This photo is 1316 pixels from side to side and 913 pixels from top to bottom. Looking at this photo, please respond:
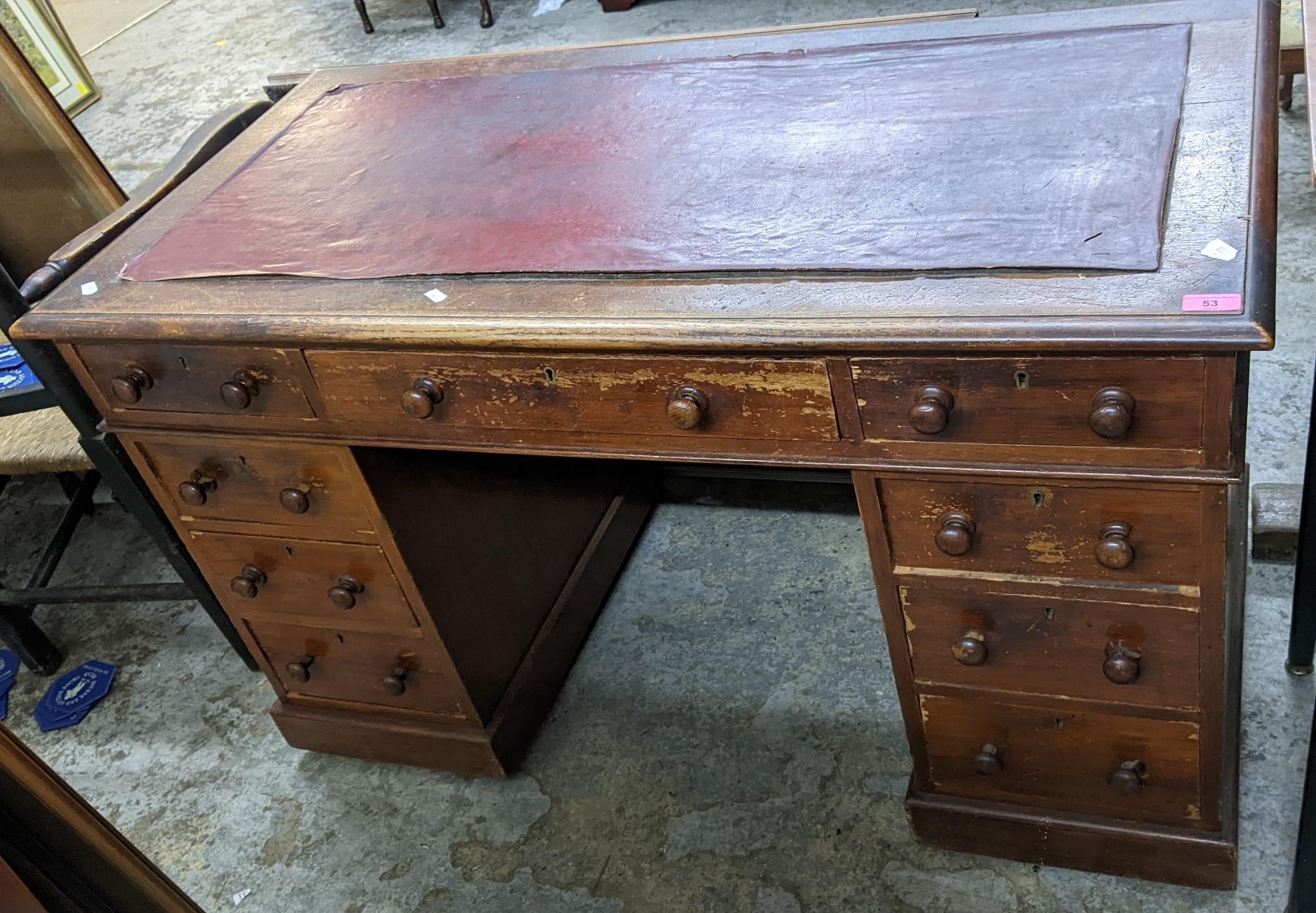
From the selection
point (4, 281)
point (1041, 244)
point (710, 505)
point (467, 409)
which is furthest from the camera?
point (710, 505)

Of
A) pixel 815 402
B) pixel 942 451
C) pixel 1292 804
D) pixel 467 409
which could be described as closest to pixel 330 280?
pixel 467 409

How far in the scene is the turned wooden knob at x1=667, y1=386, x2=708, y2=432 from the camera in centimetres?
133

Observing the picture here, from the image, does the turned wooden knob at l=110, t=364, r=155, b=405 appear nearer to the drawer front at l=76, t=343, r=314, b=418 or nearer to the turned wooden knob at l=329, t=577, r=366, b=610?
the drawer front at l=76, t=343, r=314, b=418

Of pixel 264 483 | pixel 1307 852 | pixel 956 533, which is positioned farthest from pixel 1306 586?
pixel 264 483

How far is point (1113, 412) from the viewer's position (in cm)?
116

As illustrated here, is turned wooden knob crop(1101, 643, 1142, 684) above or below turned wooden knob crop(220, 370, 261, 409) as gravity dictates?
below

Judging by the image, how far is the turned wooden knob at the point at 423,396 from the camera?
57.7 inches

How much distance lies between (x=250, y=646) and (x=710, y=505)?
97 cm

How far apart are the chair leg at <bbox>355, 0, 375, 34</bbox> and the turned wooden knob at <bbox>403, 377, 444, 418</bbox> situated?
402 cm

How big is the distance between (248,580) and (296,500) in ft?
0.85

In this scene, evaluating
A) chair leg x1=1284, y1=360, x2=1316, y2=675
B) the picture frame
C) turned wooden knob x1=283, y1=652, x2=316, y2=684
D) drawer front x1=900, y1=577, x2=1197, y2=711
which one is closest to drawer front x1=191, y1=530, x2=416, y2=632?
turned wooden knob x1=283, y1=652, x2=316, y2=684

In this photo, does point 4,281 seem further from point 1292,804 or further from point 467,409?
point 1292,804

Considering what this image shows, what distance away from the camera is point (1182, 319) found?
1.09m

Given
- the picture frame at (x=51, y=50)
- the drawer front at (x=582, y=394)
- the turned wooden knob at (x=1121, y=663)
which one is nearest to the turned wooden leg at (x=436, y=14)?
A: the picture frame at (x=51, y=50)
